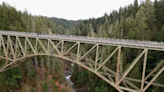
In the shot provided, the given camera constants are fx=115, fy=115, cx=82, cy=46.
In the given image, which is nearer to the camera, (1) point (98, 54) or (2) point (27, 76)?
(1) point (98, 54)

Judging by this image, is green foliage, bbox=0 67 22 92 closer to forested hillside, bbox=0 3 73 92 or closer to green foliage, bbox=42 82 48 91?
forested hillside, bbox=0 3 73 92

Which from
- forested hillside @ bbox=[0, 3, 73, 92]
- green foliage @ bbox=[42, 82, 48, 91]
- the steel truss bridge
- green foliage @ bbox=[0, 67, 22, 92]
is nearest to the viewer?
the steel truss bridge

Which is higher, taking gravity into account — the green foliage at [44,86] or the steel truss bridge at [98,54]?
the steel truss bridge at [98,54]

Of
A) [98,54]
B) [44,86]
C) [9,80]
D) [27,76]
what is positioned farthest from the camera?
[27,76]

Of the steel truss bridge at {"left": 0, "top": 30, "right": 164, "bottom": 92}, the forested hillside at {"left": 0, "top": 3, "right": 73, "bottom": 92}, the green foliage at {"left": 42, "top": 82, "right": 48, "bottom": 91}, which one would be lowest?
the green foliage at {"left": 42, "top": 82, "right": 48, "bottom": 91}

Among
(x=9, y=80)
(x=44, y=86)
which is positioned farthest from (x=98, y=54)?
(x=9, y=80)

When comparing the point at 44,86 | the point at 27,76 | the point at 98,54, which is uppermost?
the point at 98,54

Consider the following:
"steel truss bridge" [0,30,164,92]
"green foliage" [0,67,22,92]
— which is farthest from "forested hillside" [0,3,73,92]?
"steel truss bridge" [0,30,164,92]

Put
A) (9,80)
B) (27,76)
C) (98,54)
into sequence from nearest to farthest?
1. (98,54)
2. (9,80)
3. (27,76)

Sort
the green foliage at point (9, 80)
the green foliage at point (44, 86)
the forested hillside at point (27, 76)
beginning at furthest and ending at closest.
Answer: the green foliage at point (44, 86) → the forested hillside at point (27, 76) → the green foliage at point (9, 80)

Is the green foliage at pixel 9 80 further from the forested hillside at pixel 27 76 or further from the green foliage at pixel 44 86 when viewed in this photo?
the green foliage at pixel 44 86

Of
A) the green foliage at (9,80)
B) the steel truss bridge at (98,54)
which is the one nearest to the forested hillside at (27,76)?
the green foliage at (9,80)

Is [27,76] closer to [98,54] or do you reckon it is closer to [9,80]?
[9,80]

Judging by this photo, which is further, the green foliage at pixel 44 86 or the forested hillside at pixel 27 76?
the green foliage at pixel 44 86
